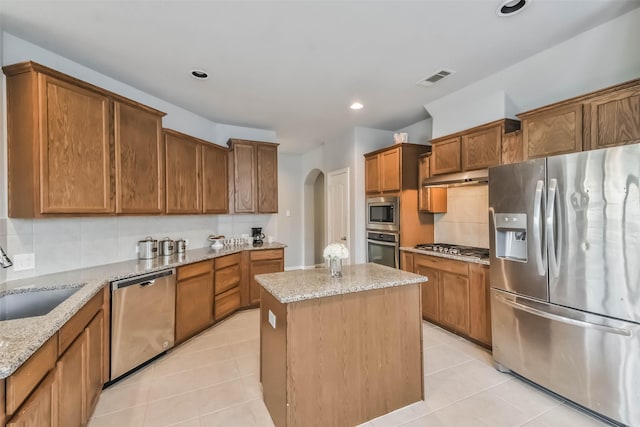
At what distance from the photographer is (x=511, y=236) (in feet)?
8.18

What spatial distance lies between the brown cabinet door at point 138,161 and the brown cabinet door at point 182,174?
0.15 m

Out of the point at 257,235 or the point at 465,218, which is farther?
the point at 257,235

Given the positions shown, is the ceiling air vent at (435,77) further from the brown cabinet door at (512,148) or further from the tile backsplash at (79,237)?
the tile backsplash at (79,237)

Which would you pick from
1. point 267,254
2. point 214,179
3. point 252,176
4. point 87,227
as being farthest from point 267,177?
point 87,227

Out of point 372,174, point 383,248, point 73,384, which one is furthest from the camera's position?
point 372,174

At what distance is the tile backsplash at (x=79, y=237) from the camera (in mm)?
2162

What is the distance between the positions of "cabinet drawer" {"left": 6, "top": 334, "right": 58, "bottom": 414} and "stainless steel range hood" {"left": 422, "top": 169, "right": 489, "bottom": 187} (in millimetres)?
3495

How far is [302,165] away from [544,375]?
5.58m

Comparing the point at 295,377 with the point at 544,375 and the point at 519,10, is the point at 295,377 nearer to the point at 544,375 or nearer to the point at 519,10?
the point at 544,375

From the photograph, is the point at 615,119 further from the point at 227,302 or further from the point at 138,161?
the point at 227,302

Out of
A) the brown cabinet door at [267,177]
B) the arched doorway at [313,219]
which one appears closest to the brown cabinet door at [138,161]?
the brown cabinet door at [267,177]

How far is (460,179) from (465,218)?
2.27 ft

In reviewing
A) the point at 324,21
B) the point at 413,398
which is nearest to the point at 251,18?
the point at 324,21

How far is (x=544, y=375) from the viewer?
2186mm
